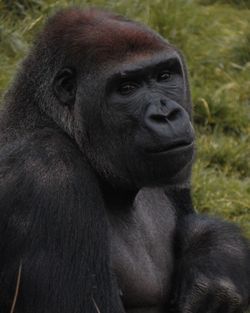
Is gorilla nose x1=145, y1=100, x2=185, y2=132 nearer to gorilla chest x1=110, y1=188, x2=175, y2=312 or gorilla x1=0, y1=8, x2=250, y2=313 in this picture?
gorilla x1=0, y1=8, x2=250, y2=313

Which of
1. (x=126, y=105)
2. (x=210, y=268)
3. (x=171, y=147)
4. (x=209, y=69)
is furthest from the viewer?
(x=209, y=69)

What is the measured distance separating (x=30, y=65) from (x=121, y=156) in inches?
26.7

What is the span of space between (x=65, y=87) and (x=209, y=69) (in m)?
3.70

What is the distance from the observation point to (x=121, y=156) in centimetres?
Answer: 523

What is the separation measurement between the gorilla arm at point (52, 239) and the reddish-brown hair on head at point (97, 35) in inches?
21.3

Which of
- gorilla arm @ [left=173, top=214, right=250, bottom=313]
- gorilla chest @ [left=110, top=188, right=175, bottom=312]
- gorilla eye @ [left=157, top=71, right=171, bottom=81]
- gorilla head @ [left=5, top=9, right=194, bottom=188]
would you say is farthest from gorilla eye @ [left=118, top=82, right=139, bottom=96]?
gorilla arm @ [left=173, top=214, right=250, bottom=313]

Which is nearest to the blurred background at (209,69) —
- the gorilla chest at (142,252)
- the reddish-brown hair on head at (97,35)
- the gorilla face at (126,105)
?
the gorilla chest at (142,252)

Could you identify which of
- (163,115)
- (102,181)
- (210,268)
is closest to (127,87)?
(163,115)

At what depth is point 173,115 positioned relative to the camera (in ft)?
16.6

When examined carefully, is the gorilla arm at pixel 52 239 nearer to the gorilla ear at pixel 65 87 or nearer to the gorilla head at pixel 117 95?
the gorilla head at pixel 117 95

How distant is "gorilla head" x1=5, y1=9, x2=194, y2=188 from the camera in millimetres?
5098

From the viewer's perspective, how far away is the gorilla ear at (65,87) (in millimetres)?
5305

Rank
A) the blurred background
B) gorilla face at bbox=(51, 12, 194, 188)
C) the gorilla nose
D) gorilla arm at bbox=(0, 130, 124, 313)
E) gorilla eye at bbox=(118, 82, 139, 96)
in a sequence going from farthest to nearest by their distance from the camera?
the blurred background, gorilla eye at bbox=(118, 82, 139, 96), gorilla face at bbox=(51, 12, 194, 188), the gorilla nose, gorilla arm at bbox=(0, 130, 124, 313)

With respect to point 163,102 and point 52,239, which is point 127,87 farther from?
point 52,239
